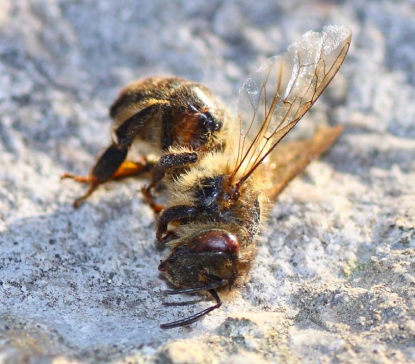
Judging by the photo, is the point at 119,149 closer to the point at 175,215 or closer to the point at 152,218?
the point at 152,218

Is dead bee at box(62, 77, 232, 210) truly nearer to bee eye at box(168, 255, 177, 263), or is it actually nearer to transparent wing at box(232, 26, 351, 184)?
transparent wing at box(232, 26, 351, 184)

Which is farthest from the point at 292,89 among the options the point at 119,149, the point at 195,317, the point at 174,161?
the point at 195,317

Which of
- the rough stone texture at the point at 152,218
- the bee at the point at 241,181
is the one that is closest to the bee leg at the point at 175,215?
the bee at the point at 241,181

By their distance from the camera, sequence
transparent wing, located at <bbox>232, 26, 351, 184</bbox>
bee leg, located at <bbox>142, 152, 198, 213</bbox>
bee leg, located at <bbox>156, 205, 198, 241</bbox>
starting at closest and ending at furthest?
bee leg, located at <bbox>156, 205, 198, 241</bbox> < transparent wing, located at <bbox>232, 26, 351, 184</bbox> < bee leg, located at <bbox>142, 152, 198, 213</bbox>

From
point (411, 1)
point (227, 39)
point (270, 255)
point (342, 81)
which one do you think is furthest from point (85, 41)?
point (411, 1)

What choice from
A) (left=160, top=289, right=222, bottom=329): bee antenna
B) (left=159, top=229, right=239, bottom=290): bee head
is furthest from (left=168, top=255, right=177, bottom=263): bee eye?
(left=160, top=289, right=222, bottom=329): bee antenna

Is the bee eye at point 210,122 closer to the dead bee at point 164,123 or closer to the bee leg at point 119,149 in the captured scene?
the dead bee at point 164,123
